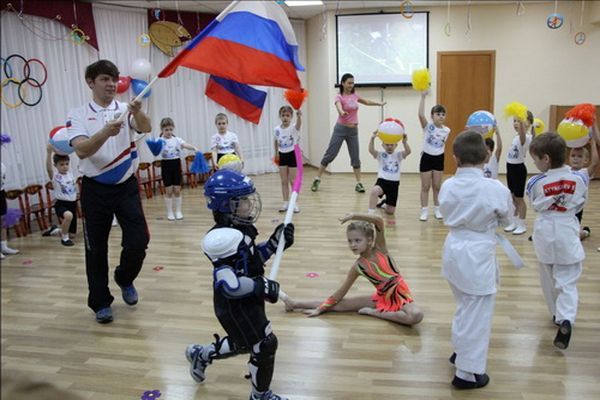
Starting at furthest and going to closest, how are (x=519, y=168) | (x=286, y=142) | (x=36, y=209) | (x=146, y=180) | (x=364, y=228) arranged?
(x=146, y=180) < (x=286, y=142) < (x=36, y=209) < (x=519, y=168) < (x=364, y=228)

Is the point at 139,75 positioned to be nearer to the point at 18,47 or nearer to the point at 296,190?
the point at 18,47

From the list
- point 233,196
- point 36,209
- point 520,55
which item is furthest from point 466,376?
point 520,55

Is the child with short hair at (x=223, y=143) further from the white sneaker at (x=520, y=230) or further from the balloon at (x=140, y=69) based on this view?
the white sneaker at (x=520, y=230)

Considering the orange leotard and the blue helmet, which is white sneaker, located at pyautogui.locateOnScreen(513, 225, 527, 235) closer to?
the orange leotard

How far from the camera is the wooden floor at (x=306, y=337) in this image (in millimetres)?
2611

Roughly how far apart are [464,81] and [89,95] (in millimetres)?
6573

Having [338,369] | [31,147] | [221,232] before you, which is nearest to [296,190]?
[221,232]

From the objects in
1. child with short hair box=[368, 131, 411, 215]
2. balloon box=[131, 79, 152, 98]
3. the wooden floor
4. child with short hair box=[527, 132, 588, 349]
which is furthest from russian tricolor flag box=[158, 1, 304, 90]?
balloon box=[131, 79, 152, 98]

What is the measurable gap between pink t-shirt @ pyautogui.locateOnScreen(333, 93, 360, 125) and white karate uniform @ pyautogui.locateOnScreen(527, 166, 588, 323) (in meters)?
4.90

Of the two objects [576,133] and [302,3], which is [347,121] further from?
[576,133]

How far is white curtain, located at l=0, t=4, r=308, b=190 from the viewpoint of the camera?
259 inches

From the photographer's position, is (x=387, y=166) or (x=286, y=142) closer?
(x=387, y=166)

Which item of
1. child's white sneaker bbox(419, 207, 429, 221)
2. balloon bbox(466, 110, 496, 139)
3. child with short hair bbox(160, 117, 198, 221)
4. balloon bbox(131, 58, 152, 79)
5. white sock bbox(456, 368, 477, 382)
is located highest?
balloon bbox(131, 58, 152, 79)

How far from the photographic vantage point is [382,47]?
9344mm
